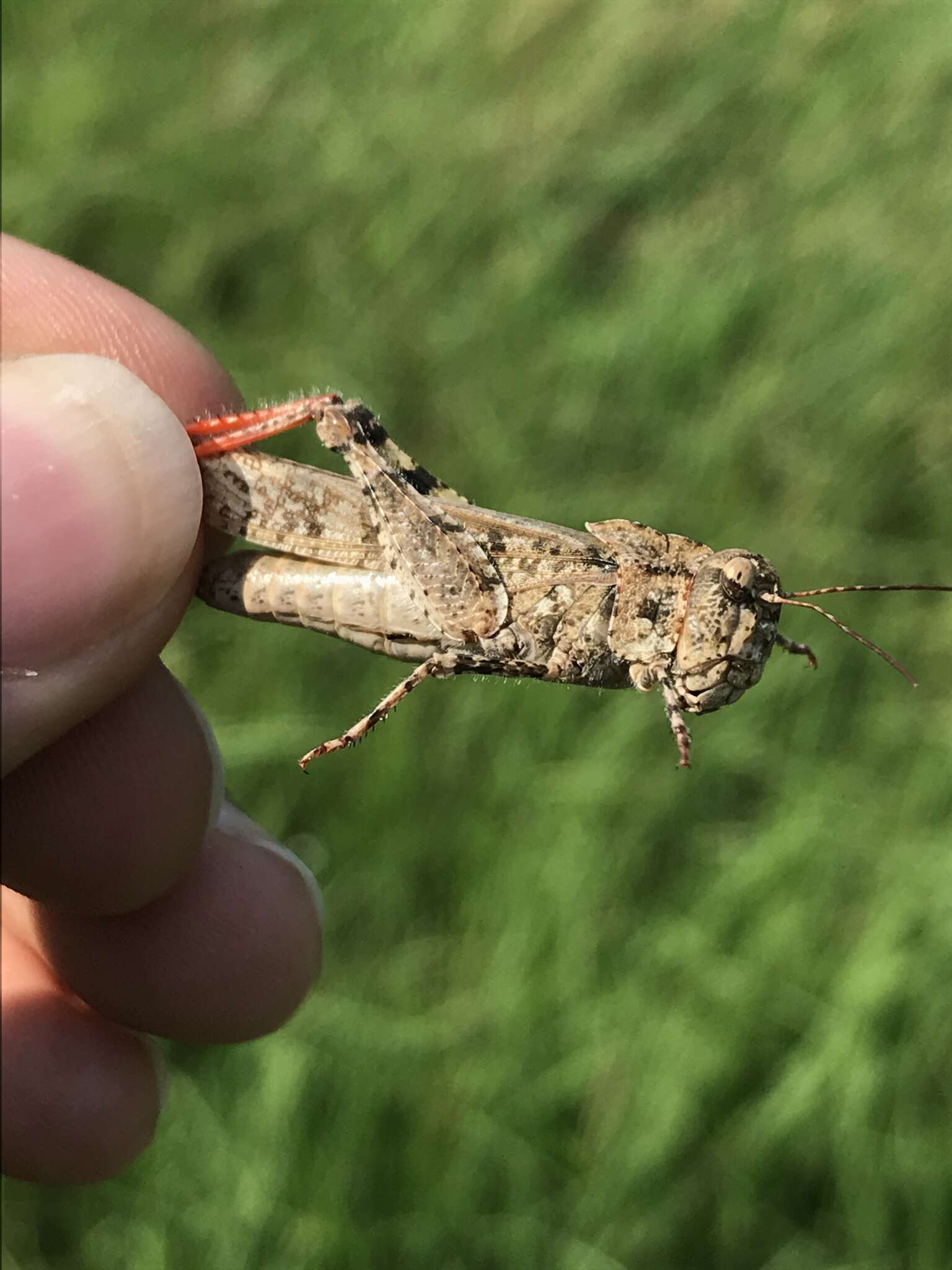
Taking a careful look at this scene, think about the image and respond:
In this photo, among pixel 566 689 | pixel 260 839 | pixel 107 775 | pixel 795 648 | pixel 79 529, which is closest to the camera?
pixel 79 529

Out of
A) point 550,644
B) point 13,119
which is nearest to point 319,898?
point 550,644

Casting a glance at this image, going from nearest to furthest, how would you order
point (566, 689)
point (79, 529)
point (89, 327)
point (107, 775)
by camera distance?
point (79, 529) → point (107, 775) → point (89, 327) → point (566, 689)

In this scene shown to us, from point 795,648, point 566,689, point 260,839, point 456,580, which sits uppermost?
point 456,580

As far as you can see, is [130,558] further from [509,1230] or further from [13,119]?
[13,119]

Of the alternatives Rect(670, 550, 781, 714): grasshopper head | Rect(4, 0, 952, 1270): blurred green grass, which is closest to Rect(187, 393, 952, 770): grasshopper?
Rect(670, 550, 781, 714): grasshopper head

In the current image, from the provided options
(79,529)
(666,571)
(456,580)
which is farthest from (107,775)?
(666,571)

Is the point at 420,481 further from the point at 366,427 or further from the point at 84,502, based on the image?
the point at 84,502

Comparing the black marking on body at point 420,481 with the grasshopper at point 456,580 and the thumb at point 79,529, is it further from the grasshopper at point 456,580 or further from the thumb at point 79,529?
the thumb at point 79,529
